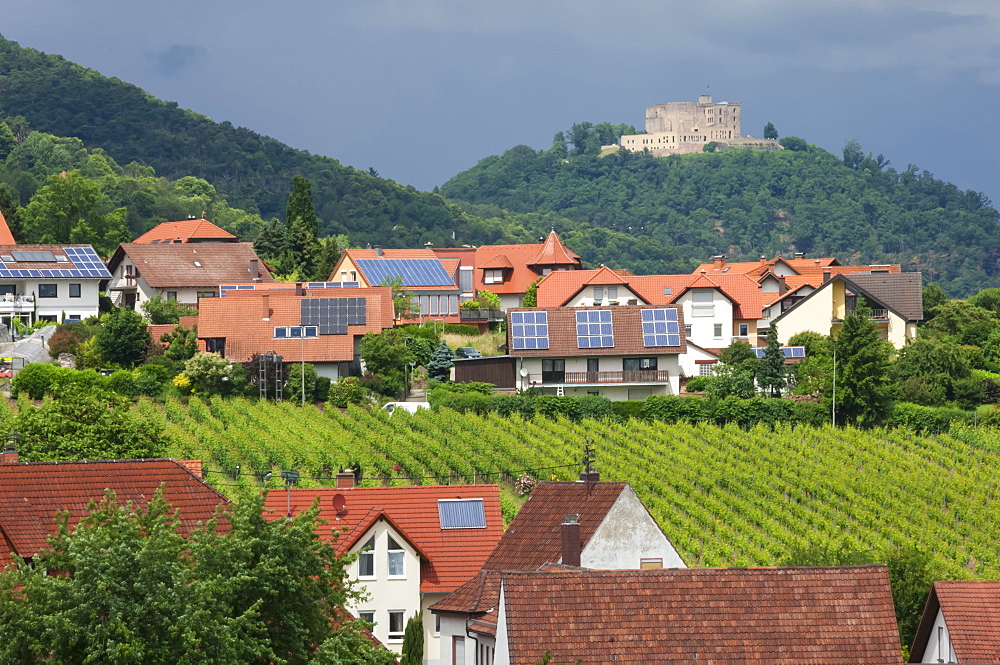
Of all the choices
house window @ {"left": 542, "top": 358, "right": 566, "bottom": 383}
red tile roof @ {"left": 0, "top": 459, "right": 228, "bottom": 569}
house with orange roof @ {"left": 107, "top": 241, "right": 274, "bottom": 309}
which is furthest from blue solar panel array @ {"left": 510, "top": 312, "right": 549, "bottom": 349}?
red tile roof @ {"left": 0, "top": 459, "right": 228, "bottom": 569}

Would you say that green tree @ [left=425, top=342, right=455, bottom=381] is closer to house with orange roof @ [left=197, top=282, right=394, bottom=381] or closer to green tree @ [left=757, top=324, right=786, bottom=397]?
house with orange roof @ [left=197, top=282, right=394, bottom=381]

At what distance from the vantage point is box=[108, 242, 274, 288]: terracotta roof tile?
283 feet

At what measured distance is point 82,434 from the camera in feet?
150

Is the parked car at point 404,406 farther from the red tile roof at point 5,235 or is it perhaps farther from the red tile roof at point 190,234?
the red tile roof at point 5,235

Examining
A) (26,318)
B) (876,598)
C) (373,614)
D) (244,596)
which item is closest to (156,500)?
(244,596)

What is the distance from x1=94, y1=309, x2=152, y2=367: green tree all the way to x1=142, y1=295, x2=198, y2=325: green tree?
689 centimetres

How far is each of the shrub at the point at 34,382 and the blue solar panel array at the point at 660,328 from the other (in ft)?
87.5

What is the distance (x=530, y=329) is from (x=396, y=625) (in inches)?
1441

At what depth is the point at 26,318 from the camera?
8156 cm

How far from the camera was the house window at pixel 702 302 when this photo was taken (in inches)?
3369

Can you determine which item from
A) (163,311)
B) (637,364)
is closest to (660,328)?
(637,364)

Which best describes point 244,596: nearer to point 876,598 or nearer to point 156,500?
point 156,500

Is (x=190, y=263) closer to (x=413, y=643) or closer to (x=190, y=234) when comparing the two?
(x=190, y=234)

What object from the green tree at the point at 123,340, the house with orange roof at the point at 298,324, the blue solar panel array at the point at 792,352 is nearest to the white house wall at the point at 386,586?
the house with orange roof at the point at 298,324
